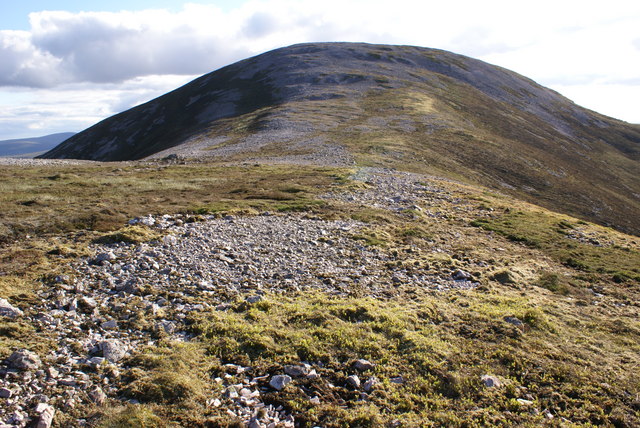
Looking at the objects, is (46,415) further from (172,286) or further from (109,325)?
(172,286)

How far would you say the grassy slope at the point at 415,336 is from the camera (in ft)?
32.8

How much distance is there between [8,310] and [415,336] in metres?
12.3

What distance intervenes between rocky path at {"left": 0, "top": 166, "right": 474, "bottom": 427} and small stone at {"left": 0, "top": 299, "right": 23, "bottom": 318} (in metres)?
0.04

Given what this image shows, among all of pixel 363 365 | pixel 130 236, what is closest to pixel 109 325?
pixel 363 365

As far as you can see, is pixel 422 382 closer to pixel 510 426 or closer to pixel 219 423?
pixel 510 426

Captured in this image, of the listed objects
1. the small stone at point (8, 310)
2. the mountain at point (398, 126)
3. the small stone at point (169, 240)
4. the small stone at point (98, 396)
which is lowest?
the small stone at point (98, 396)

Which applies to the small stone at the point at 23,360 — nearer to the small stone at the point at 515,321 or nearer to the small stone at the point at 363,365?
the small stone at the point at 363,365

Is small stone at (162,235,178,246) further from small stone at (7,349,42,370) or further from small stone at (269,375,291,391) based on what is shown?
small stone at (269,375,291,391)

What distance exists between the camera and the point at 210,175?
4166 centimetres

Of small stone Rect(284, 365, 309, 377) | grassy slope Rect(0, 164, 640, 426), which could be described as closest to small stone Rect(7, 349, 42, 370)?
grassy slope Rect(0, 164, 640, 426)

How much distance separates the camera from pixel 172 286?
15.4 m

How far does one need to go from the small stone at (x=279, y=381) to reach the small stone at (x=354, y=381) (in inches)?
62.5

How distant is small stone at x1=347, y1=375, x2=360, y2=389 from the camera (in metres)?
10.8

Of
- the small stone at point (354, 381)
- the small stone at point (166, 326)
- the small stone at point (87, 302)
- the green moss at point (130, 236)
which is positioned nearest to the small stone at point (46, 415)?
the small stone at point (166, 326)
